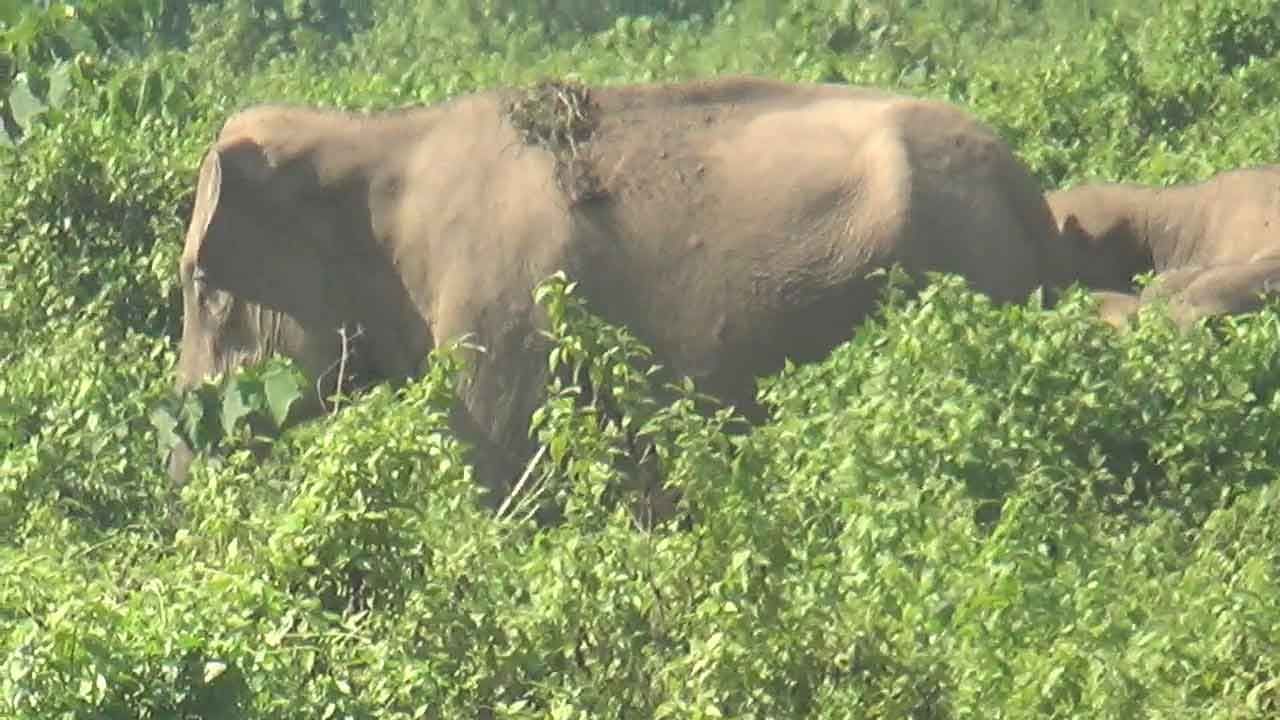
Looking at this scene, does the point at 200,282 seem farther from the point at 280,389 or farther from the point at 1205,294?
the point at 1205,294

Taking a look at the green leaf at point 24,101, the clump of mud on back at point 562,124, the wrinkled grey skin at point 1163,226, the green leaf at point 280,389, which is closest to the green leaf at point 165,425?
the green leaf at point 280,389

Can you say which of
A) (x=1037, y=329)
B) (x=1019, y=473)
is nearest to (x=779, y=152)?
(x=1037, y=329)

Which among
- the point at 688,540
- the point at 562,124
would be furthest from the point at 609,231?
the point at 688,540

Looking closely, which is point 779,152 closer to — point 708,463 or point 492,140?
point 492,140

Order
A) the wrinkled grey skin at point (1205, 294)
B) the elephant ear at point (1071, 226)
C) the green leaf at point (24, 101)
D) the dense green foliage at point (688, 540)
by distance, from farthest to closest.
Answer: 1. the elephant ear at point (1071, 226)
2. the wrinkled grey skin at point (1205, 294)
3. the green leaf at point (24, 101)
4. the dense green foliage at point (688, 540)

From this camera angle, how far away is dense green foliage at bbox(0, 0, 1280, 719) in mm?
6742

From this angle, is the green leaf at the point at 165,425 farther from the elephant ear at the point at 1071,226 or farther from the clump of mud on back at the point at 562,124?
the elephant ear at the point at 1071,226

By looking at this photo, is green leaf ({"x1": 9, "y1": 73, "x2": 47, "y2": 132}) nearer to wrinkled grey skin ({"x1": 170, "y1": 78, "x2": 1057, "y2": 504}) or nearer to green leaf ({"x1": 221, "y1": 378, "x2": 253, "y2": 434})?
green leaf ({"x1": 221, "y1": 378, "x2": 253, "y2": 434})

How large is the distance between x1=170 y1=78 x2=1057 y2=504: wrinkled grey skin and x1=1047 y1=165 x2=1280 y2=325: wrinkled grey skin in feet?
2.47

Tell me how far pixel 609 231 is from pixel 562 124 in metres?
0.43

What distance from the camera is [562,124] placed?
10867 millimetres

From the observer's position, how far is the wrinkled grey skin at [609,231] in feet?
34.5

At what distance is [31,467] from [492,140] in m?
2.23

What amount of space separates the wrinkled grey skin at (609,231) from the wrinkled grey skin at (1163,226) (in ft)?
2.47
